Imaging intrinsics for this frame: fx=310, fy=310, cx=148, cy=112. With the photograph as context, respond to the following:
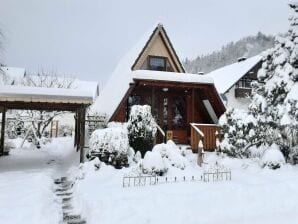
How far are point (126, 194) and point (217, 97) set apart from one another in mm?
9789

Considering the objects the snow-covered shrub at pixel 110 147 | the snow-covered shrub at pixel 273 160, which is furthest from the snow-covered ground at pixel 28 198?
the snow-covered shrub at pixel 273 160

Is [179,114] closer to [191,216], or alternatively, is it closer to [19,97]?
[19,97]

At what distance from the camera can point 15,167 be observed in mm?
14414

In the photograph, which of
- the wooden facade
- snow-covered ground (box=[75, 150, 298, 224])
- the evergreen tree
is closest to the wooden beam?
the wooden facade

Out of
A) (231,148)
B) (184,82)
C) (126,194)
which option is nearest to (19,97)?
(126,194)

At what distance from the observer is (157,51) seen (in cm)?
1936

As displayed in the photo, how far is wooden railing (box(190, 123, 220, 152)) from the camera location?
611 inches

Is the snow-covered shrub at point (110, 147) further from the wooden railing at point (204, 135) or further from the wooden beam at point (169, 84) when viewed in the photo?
the wooden railing at point (204, 135)

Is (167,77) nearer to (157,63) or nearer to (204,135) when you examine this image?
(204,135)

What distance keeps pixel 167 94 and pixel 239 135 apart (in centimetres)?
583

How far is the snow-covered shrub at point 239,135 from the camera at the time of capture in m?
13.5

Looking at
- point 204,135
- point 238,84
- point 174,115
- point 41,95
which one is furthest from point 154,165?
point 238,84

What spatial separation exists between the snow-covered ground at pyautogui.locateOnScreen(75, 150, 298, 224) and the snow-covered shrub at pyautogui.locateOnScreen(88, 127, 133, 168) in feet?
3.20

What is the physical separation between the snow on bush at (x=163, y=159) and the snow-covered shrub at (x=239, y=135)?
2.62 meters
